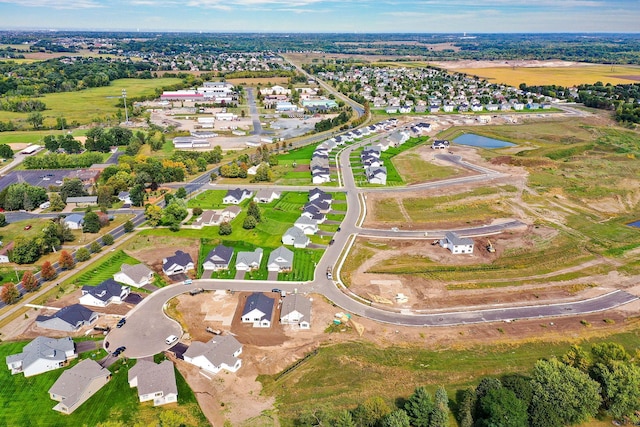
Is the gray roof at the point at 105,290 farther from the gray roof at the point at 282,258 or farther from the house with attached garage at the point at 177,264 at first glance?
the gray roof at the point at 282,258

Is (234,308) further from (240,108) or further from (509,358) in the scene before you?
(240,108)

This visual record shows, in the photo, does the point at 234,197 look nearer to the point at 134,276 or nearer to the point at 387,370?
the point at 134,276

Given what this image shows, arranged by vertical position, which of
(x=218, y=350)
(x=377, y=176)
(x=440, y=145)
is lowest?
(x=218, y=350)

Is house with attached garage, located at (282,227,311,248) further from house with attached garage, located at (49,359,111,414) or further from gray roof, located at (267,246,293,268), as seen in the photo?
house with attached garage, located at (49,359,111,414)

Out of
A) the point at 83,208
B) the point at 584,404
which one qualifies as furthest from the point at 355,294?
the point at 83,208

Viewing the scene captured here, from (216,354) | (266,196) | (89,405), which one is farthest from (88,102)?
(89,405)
